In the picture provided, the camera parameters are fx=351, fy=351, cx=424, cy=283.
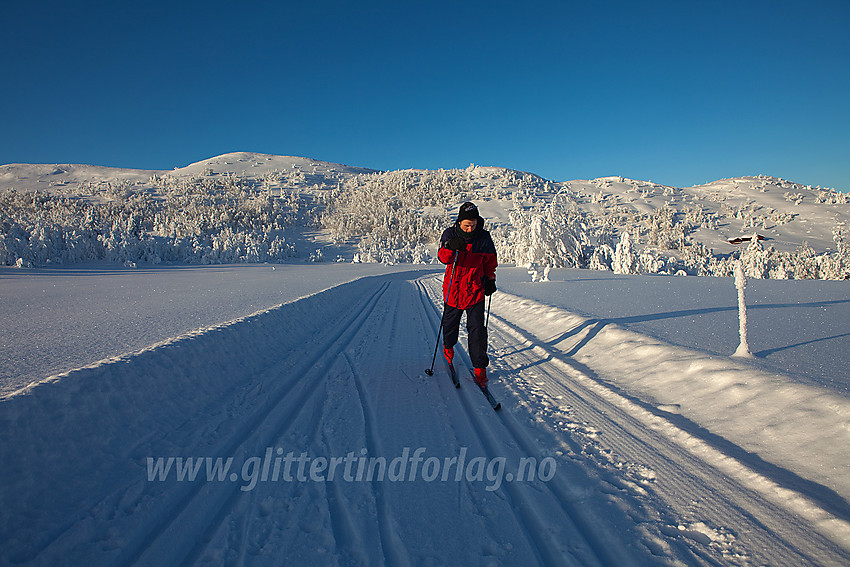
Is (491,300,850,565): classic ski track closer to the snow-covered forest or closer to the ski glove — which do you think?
the ski glove

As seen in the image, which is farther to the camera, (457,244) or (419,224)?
(419,224)

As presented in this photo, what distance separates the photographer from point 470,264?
4.84 metres

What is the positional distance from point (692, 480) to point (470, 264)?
3.13 m

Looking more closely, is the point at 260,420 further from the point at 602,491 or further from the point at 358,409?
the point at 602,491

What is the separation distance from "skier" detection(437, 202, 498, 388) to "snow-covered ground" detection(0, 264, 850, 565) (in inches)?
21.4

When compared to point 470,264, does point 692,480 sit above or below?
below

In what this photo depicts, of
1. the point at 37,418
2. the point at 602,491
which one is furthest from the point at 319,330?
the point at 602,491

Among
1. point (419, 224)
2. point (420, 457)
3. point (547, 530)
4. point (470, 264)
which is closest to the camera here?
point (547, 530)

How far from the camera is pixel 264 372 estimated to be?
5.18 metres

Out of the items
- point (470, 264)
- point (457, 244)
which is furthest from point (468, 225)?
point (470, 264)

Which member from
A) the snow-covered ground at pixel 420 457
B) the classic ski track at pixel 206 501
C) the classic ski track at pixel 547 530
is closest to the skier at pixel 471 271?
the snow-covered ground at pixel 420 457

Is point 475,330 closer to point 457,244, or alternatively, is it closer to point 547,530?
point 457,244

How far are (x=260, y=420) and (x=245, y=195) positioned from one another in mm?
178603

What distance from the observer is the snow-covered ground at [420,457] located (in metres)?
2.05
